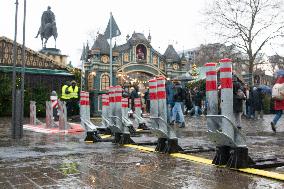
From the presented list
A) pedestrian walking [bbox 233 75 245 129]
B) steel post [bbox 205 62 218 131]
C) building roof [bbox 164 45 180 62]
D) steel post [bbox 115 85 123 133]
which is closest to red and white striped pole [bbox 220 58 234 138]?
steel post [bbox 205 62 218 131]

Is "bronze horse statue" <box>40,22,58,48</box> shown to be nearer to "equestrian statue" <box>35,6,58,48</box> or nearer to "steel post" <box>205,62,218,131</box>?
"equestrian statue" <box>35,6,58,48</box>

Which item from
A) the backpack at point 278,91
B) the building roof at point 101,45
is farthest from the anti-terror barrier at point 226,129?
the building roof at point 101,45

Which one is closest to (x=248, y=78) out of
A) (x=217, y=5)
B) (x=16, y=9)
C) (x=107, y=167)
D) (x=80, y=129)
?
(x=217, y=5)

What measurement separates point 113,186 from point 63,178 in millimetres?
777

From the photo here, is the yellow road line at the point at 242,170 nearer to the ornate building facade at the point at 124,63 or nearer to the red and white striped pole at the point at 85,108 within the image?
the red and white striped pole at the point at 85,108

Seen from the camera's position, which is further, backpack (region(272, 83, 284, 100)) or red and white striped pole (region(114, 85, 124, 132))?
backpack (region(272, 83, 284, 100))

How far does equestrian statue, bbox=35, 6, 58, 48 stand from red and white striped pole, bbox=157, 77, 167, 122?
2828 centimetres

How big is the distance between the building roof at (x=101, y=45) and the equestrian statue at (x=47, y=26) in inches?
239

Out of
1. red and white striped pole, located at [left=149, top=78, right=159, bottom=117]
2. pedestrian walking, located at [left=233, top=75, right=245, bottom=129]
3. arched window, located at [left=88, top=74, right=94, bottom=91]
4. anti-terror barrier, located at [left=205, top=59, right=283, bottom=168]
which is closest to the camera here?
anti-terror barrier, located at [left=205, top=59, right=283, bottom=168]

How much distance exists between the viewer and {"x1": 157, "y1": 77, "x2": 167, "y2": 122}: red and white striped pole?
23.0ft

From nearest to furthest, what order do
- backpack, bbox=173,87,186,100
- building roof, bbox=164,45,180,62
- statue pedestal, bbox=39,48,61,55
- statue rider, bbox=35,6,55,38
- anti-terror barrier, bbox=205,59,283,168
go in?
anti-terror barrier, bbox=205,59,283,168
backpack, bbox=173,87,186,100
statue pedestal, bbox=39,48,61,55
statue rider, bbox=35,6,55,38
building roof, bbox=164,45,180,62

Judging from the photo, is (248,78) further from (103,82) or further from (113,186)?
(113,186)

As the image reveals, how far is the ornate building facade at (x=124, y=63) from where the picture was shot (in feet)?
125

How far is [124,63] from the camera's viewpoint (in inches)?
1649
